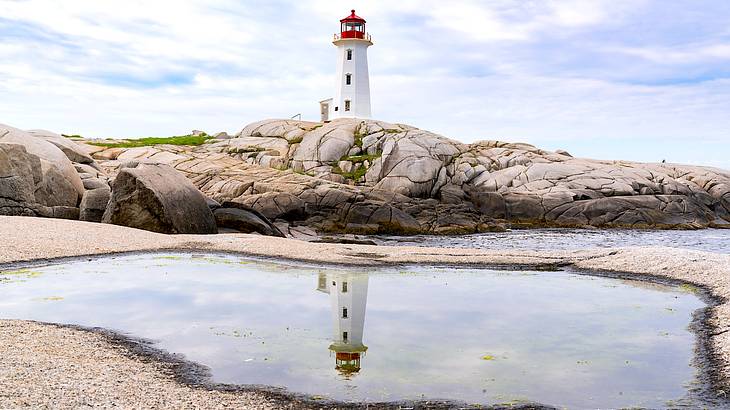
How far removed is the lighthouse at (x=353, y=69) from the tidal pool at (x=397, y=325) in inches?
1987

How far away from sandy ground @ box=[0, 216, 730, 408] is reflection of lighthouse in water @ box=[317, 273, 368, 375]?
7.83 feet

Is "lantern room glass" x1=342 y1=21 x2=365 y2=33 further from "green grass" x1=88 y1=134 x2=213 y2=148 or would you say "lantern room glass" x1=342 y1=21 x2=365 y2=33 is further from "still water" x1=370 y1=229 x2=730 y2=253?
"still water" x1=370 y1=229 x2=730 y2=253

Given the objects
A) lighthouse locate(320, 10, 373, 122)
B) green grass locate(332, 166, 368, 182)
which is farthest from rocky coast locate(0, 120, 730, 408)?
lighthouse locate(320, 10, 373, 122)

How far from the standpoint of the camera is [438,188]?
54.0 m

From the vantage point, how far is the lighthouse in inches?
2822

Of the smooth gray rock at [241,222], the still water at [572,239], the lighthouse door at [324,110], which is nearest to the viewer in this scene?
the smooth gray rock at [241,222]

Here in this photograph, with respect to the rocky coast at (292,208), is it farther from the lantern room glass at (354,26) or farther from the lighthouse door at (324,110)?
the lantern room glass at (354,26)

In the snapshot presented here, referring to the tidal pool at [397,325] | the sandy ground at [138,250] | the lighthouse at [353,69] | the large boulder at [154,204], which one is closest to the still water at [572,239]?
the sandy ground at [138,250]

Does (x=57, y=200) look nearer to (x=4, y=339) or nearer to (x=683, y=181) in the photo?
(x=4, y=339)

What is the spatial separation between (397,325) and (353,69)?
5944 cm

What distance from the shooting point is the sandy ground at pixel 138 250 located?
31.3ft

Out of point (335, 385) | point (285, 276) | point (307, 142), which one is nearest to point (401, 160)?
point (307, 142)

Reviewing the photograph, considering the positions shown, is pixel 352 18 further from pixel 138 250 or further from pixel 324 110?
pixel 138 250

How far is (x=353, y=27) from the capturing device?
235ft
